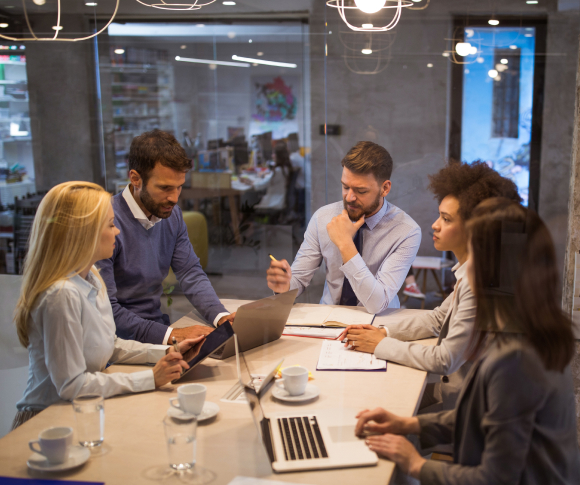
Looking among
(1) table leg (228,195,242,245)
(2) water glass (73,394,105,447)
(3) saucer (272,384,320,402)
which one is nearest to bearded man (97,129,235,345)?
(3) saucer (272,384,320,402)

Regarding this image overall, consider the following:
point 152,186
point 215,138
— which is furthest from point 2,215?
point 152,186

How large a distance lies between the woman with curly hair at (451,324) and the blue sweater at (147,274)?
669mm

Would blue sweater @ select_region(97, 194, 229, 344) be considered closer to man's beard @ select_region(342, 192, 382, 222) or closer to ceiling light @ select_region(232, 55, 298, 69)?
man's beard @ select_region(342, 192, 382, 222)

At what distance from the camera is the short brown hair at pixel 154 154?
6.77ft

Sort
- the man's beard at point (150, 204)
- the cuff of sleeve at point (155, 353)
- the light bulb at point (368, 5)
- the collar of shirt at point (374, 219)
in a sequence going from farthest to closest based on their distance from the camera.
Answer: the light bulb at point (368, 5), the collar of shirt at point (374, 219), the man's beard at point (150, 204), the cuff of sleeve at point (155, 353)

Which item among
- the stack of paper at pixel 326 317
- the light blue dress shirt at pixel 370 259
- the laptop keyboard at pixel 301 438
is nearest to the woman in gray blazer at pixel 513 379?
the laptop keyboard at pixel 301 438

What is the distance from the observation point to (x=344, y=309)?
213 centimetres

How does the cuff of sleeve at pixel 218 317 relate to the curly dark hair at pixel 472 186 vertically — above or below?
below

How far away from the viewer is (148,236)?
2072mm

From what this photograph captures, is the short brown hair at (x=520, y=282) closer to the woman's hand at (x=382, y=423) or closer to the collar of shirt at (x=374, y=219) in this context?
the woman's hand at (x=382, y=423)

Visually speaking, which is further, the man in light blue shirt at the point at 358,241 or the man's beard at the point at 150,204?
the man in light blue shirt at the point at 358,241

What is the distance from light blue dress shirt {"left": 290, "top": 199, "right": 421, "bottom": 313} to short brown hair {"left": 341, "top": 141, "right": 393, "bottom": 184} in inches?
5.8

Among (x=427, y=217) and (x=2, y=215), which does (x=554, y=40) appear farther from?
(x=2, y=215)

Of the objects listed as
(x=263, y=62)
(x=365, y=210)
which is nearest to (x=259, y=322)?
(x=365, y=210)
